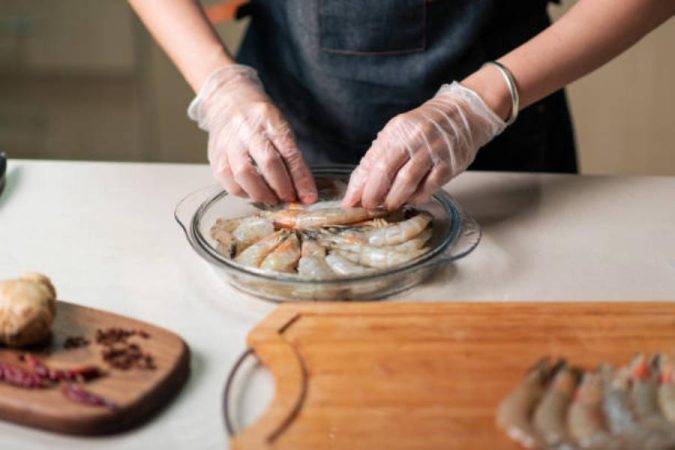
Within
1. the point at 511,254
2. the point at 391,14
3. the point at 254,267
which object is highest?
the point at 391,14

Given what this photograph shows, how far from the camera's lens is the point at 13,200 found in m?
1.58

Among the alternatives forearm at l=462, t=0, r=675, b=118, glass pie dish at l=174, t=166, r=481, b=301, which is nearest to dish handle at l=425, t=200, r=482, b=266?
glass pie dish at l=174, t=166, r=481, b=301

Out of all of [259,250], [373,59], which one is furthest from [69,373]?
[373,59]

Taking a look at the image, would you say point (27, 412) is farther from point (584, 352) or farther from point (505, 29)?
point (505, 29)

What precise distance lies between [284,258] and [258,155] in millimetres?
220

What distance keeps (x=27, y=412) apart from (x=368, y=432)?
383 mm

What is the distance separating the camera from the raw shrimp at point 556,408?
894 millimetres

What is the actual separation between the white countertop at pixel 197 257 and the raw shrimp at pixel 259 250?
53 millimetres

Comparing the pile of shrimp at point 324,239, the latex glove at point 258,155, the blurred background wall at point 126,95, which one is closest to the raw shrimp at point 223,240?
the pile of shrimp at point 324,239

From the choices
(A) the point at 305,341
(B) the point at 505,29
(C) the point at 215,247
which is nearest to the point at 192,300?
(C) the point at 215,247

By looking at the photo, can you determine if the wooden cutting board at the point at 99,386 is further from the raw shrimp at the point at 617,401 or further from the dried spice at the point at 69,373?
the raw shrimp at the point at 617,401

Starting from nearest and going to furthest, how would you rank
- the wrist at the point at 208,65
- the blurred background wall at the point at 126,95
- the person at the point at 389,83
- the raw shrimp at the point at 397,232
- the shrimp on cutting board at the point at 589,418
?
the shrimp on cutting board at the point at 589,418
the raw shrimp at the point at 397,232
the person at the point at 389,83
the wrist at the point at 208,65
the blurred background wall at the point at 126,95

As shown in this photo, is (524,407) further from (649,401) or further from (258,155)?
(258,155)

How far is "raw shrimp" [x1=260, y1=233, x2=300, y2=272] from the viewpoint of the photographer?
4.16 feet
